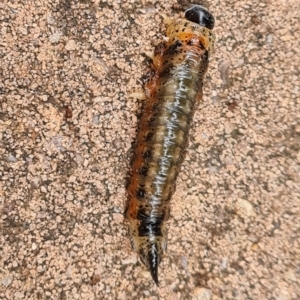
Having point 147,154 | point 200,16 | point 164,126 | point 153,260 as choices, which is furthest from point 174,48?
point 153,260

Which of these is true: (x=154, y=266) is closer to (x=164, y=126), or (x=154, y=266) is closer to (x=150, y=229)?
(x=150, y=229)

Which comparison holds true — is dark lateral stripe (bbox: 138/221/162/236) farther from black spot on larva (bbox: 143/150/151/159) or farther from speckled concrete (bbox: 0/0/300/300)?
black spot on larva (bbox: 143/150/151/159)

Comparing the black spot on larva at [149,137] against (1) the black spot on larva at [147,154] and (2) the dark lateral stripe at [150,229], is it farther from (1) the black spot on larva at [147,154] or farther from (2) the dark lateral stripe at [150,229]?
(2) the dark lateral stripe at [150,229]

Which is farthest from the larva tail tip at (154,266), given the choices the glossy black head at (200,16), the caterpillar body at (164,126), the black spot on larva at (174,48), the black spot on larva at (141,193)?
the glossy black head at (200,16)

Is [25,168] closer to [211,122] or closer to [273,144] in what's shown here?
[211,122]

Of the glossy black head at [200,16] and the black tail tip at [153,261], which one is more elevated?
the glossy black head at [200,16]

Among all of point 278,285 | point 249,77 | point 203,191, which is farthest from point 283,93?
point 278,285
